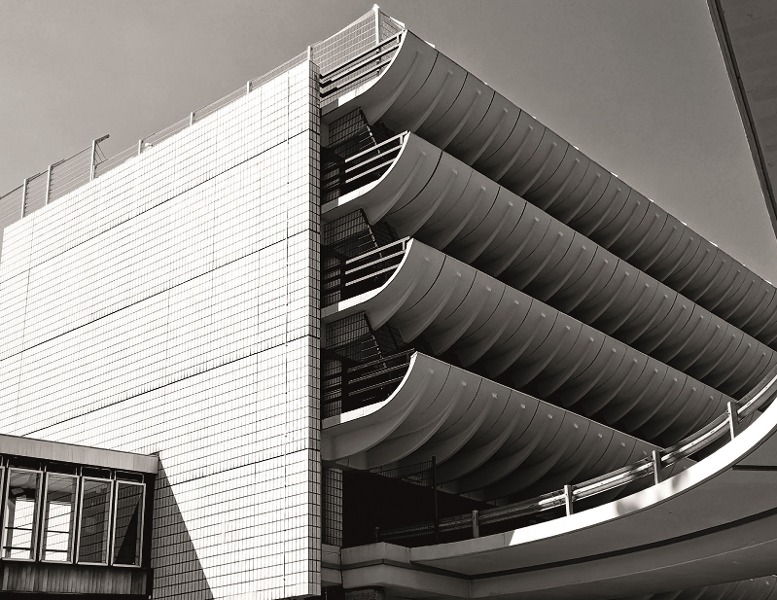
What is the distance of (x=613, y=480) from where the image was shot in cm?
2311

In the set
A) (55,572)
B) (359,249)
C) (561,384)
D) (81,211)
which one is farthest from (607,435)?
(81,211)

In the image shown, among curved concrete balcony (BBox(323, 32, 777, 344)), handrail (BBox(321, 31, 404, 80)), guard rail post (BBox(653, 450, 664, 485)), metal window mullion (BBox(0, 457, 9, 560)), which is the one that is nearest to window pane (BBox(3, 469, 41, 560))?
metal window mullion (BBox(0, 457, 9, 560))

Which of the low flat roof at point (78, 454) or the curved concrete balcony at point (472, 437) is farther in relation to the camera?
the low flat roof at point (78, 454)

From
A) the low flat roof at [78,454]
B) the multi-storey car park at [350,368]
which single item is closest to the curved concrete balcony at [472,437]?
the multi-storey car park at [350,368]

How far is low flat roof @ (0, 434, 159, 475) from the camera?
26.8 metres

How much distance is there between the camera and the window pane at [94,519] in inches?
1122

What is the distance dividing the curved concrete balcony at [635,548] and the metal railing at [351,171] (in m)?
10.8

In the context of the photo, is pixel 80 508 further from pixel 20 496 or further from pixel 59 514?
pixel 59 514

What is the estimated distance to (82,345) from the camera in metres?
34.2

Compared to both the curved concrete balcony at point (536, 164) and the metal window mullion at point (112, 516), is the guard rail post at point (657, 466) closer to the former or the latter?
the curved concrete balcony at point (536, 164)

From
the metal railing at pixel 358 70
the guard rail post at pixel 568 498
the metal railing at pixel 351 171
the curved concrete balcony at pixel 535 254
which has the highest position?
the metal railing at pixel 358 70

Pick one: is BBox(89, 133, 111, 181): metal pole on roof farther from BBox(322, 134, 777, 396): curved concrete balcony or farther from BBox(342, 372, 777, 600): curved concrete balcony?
BBox(342, 372, 777, 600): curved concrete balcony

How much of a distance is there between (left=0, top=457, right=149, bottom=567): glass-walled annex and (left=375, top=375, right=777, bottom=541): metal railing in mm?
7587

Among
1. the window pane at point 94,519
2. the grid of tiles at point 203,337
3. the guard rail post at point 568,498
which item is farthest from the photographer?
the window pane at point 94,519
